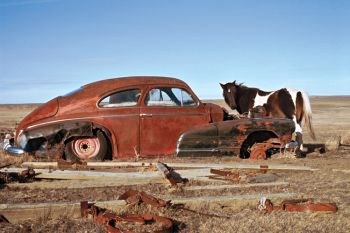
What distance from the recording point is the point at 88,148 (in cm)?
979

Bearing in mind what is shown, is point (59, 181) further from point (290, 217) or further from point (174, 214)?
point (290, 217)

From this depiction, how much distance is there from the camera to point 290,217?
543 centimetres

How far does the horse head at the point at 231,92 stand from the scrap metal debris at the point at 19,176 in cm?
729

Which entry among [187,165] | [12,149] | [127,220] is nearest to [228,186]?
[187,165]

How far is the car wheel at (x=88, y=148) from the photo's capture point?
31.7 ft

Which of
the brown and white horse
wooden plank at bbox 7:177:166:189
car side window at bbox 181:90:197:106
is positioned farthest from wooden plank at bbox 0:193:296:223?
the brown and white horse

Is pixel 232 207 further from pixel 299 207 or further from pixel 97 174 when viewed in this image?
pixel 97 174

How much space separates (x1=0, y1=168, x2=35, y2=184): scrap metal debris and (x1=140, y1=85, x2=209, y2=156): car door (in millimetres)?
2851

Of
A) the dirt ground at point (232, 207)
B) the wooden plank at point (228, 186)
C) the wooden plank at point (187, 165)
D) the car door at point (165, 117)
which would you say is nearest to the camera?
the dirt ground at point (232, 207)

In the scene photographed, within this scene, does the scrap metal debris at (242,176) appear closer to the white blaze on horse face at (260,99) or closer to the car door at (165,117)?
the car door at (165,117)

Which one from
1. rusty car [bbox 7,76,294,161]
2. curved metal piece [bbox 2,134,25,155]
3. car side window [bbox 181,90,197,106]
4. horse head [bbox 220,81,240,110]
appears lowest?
curved metal piece [bbox 2,134,25,155]

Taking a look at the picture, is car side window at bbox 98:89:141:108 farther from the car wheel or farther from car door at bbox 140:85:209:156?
the car wheel

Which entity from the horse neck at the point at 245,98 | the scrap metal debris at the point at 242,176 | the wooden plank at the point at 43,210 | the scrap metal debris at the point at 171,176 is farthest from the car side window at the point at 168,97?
the wooden plank at the point at 43,210

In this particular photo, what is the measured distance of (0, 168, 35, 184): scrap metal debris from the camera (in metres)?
7.36
